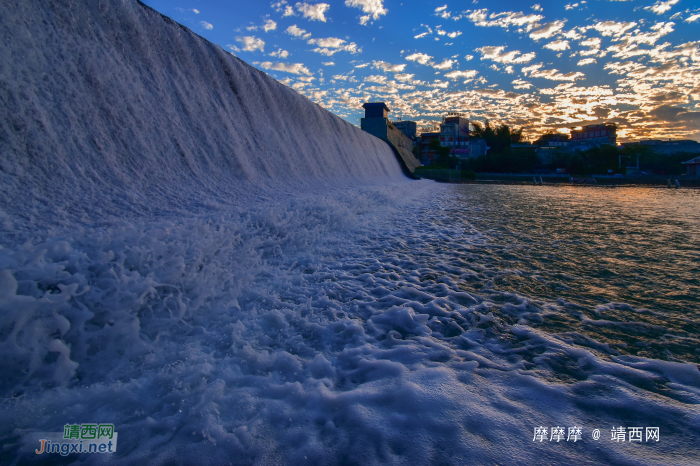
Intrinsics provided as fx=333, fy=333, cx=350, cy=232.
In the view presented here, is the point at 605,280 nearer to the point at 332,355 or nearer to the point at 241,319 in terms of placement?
the point at 332,355

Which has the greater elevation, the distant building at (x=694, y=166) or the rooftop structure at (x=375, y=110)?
the rooftop structure at (x=375, y=110)

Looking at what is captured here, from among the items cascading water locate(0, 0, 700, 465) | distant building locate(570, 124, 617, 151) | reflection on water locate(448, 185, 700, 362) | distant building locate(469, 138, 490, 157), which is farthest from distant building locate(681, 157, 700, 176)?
distant building locate(570, 124, 617, 151)

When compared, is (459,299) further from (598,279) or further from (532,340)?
(598,279)

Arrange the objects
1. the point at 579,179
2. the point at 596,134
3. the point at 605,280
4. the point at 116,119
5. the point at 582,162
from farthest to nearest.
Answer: the point at 596,134, the point at 582,162, the point at 579,179, the point at 116,119, the point at 605,280

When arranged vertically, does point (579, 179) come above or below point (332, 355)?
above

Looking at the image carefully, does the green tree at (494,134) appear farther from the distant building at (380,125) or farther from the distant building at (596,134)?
the distant building at (380,125)

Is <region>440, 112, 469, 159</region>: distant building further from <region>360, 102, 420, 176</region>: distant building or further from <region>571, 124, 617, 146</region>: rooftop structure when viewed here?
<region>360, 102, 420, 176</region>: distant building

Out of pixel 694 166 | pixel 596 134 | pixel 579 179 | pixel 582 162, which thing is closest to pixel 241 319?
pixel 579 179

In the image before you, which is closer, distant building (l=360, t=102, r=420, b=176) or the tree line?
distant building (l=360, t=102, r=420, b=176)

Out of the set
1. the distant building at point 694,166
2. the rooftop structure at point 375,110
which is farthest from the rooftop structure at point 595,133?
the rooftop structure at point 375,110

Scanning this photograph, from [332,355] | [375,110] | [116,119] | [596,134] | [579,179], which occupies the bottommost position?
[332,355]

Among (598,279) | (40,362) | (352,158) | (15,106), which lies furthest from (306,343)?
(352,158)

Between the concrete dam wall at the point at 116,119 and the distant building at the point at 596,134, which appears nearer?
the concrete dam wall at the point at 116,119

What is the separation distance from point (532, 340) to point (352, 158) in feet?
42.0
